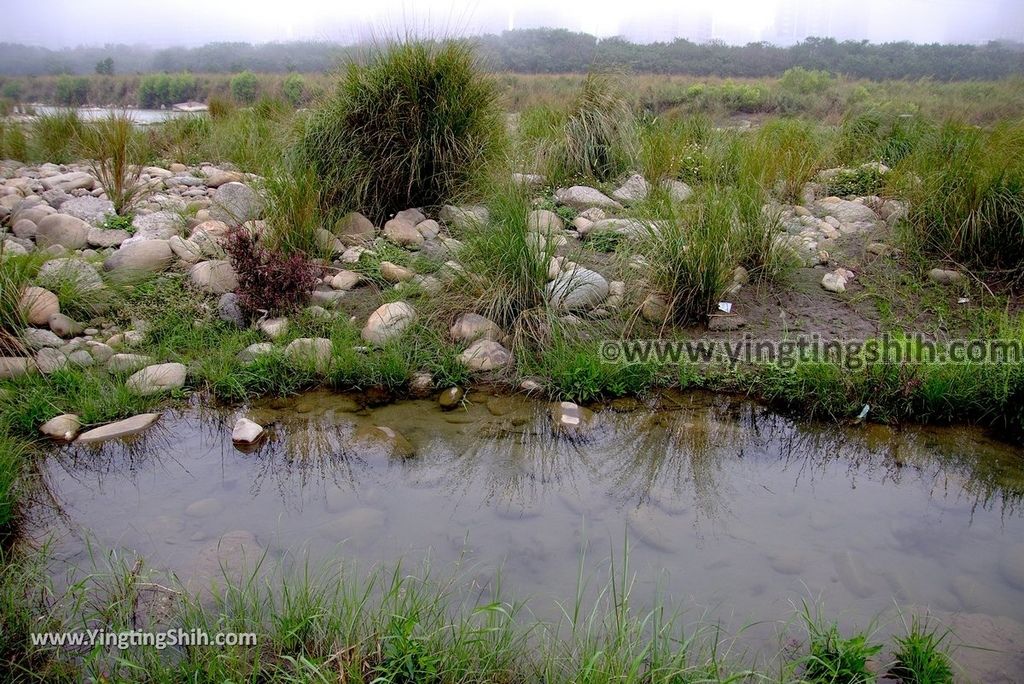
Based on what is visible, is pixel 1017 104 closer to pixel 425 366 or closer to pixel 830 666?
pixel 425 366

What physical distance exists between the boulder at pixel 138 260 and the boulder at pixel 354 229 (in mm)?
1076

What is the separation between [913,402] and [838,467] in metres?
0.59

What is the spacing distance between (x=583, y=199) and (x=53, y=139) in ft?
18.0

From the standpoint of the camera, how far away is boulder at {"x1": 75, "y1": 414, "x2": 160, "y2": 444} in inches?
116

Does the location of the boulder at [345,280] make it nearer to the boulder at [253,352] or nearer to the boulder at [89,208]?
the boulder at [253,352]

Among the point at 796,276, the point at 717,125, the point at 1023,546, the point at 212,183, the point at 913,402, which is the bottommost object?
the point at 1023,546

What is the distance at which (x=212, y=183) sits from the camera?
6129 millimetres

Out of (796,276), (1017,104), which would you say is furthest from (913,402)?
(1017,104)

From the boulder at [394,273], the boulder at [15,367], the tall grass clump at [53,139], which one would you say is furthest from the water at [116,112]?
the boulder at [15,367]

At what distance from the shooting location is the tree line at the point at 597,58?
22.3 feet

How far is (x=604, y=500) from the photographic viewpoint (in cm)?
261

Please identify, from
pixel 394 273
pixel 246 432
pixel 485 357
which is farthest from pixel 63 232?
pixel 485 357

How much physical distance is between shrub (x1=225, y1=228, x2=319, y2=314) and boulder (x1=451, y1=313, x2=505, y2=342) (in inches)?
38.0

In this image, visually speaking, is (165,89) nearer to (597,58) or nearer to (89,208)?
(89,208)
